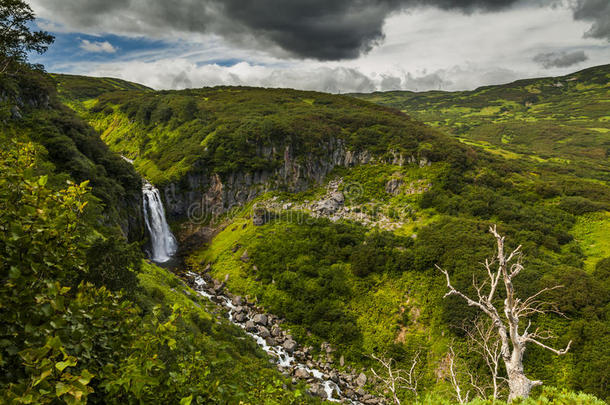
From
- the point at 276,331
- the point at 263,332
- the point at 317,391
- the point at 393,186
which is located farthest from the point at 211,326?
the point at 393,186

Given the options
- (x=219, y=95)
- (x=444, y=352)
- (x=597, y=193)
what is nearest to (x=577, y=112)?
(x=597, y=193)

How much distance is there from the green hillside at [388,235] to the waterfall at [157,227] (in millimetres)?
4192

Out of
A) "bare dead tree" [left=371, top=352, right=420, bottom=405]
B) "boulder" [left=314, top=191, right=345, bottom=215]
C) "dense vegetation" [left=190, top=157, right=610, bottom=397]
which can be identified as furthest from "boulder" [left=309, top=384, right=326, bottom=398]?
"boulder" [left=314, top=191, right=345, bottom=215]

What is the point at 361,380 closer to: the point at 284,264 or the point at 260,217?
the point at 284,264

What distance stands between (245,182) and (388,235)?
110ft

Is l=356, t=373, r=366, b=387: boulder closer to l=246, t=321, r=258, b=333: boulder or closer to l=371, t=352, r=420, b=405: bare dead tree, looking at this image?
l=371, t=352, r=420, b=405: bare dead tree

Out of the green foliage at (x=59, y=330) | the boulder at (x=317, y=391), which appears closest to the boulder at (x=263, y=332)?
the boulder at (x=317, y=391)

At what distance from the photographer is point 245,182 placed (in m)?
61.0

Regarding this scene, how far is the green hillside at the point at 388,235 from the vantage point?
2828cm

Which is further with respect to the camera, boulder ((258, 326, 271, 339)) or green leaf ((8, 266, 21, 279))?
boulder ((258, 326, 271, 339))

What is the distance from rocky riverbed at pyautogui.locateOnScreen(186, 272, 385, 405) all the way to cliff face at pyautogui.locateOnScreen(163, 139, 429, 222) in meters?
23.0

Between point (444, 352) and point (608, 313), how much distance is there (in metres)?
→ 14.4

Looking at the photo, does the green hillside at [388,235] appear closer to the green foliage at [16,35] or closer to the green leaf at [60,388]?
the green leaf at [60,388]

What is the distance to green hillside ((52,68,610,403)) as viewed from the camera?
28.3 meters
